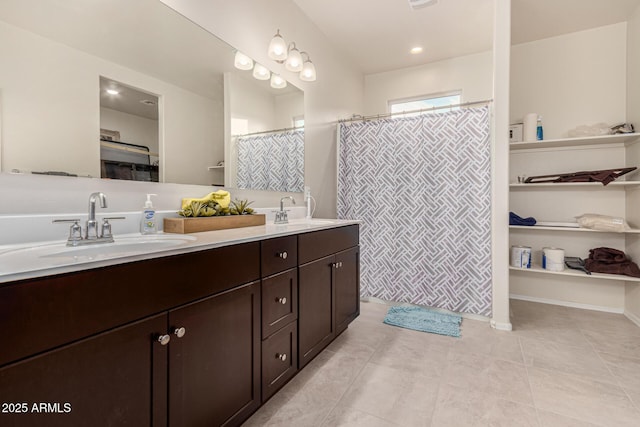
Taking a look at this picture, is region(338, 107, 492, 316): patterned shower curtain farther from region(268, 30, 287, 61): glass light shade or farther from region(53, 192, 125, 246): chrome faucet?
region(53, 192, 125, 246): chrome faucet

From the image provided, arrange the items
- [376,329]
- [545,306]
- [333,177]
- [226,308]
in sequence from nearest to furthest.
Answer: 1. [226,308]
2. [376,329]
3. [545,306]
4. [333,177]

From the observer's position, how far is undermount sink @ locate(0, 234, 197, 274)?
713 millimetres

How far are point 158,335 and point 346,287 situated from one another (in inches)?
55.3

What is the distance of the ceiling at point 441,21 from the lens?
2516 millimetres

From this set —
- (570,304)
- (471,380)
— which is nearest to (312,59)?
(471,380)

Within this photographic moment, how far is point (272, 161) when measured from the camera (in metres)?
2.31

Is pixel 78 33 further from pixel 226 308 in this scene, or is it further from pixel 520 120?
pixel 520 120

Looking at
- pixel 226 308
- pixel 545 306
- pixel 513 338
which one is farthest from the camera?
pixel 545 306

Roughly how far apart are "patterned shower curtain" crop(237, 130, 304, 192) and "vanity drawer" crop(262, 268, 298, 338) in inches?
32.3

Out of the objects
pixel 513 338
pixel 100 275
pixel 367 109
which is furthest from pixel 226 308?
pixel 367 109

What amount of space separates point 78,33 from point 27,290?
1083mm

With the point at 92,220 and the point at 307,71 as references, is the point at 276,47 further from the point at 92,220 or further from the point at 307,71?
the point at 92,220

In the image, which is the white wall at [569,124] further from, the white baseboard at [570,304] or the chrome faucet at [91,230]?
the chrome faucet at [91,230]

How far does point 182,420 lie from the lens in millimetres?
977
